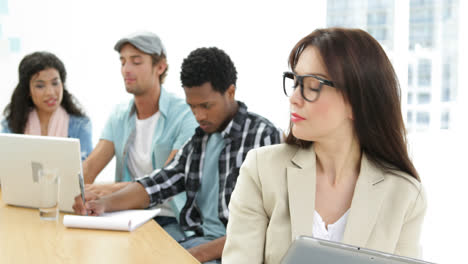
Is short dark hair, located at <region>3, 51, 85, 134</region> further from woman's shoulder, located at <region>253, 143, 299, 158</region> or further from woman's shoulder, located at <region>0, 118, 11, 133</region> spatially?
woman's shoulder, located at <region>253, 143, 299, 158</region>

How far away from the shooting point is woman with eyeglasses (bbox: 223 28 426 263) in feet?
4.09

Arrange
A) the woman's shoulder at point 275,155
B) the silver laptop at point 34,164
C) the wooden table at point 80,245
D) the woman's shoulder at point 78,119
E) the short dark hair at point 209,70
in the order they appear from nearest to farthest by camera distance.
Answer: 1. the woman's shoulder at point 275,155
2. the wooden table at point 80,245
3. the silver laptop at point 34,164
4. the short dark hair at point 209,70
5. the woman's shoulder at point 78,119

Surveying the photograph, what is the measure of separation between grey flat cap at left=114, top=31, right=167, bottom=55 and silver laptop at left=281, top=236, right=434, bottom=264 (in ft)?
7.61

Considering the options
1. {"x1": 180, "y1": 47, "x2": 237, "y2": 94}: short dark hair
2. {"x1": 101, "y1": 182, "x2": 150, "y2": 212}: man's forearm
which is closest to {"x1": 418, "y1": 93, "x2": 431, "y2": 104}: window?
{"x1": 180, "y1": 47, "x2": 237, "y2": 94}: short dark hair

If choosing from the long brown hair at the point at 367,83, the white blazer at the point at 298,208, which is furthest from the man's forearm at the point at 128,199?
the long brown hair at the point at 367,83

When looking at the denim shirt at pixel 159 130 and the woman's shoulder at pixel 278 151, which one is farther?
the denim shirt at pixel 159 130

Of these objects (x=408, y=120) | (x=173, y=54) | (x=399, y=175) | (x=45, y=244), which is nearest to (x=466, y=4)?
(x=408, y=120)

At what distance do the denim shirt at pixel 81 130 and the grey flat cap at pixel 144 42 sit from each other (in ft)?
Answer: 2.22

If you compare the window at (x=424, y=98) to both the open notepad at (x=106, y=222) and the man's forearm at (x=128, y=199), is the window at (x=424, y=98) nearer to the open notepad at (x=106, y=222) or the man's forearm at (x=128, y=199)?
the man's forearm at (x=128, y=199)

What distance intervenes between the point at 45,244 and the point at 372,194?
3.63 ft

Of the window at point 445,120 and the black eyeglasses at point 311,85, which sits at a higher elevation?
the black eyeglasses at point 311,85

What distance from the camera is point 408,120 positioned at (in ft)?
16.0

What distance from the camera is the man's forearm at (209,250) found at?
1.88 m

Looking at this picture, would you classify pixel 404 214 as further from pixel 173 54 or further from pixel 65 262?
pixel 173 54
